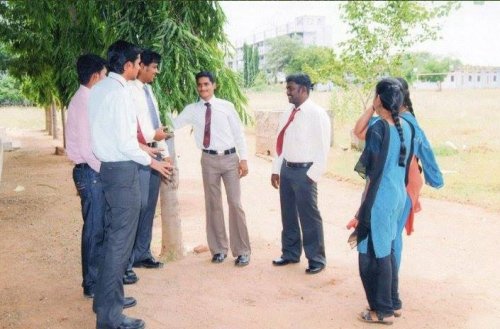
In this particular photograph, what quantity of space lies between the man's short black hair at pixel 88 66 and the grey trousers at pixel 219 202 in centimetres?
147

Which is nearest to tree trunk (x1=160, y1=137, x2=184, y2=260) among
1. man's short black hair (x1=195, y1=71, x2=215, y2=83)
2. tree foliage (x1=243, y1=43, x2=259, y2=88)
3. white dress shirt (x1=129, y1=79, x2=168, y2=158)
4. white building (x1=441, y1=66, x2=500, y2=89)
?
man's short black hair (x1=195, y1=71, x2=215, y2=83)

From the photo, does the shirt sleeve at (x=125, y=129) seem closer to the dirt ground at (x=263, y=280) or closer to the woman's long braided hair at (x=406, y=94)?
the dirt ground at (x=263, y=280)

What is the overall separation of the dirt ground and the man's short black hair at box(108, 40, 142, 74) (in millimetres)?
2074

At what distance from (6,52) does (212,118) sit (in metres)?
9.34

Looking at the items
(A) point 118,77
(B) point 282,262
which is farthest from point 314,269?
(A) point 118,77

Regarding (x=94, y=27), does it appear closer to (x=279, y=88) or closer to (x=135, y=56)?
(x=135, y=56)

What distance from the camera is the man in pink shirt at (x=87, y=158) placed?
4.34 metres

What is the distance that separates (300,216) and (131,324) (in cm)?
211

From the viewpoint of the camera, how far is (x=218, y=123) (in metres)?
5.24

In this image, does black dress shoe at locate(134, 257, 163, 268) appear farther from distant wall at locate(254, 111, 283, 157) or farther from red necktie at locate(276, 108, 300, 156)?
distant wall at locate(254, 111, 283, 157)

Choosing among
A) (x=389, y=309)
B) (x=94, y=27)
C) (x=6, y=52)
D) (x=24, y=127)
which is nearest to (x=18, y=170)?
(x=6, y=52)

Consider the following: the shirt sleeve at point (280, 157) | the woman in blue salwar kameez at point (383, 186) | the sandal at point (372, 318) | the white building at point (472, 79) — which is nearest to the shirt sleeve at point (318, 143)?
the shirt sleeve at point (280, 157)

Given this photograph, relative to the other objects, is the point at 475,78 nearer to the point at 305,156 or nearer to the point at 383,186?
the point at 305,156

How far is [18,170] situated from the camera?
13.5m
